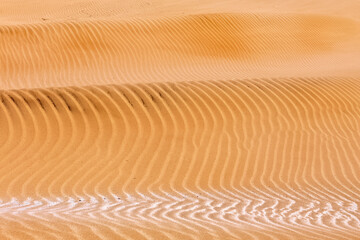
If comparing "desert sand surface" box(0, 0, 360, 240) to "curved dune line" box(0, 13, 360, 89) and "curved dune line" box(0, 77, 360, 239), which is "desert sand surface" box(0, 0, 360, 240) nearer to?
"curved dune line" box(0, 77, 360, 239)

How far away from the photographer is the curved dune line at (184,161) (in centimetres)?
462

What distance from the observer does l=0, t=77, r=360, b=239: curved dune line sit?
4.62 meters

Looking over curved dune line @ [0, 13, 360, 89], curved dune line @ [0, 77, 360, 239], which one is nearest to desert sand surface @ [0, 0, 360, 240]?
curved dune line @ [0, 77, 360, 239]

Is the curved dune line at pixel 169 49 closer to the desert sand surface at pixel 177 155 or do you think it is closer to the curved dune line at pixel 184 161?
the desert sand surface at pixel 177 155

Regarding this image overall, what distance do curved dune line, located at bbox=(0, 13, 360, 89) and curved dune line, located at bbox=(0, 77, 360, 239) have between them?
5.47 m

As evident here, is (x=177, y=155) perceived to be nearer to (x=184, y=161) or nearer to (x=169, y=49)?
(x=184, y=161)

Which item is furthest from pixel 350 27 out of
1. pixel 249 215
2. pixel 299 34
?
pixel 249 215

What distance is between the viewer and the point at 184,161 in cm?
788

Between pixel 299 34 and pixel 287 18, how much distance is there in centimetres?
122

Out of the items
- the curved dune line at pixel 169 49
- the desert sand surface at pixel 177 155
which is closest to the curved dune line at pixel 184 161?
the desert sand surface at pixel 177 155

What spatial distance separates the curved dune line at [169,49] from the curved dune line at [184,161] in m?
5.47

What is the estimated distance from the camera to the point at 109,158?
25.7 feet

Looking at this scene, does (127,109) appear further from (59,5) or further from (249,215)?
(59,5)

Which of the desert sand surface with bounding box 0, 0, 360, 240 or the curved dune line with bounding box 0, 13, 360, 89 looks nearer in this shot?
the desert sand surface with bounding box 0, 0, 360, 240
